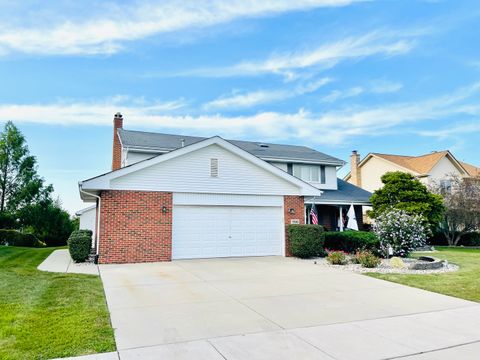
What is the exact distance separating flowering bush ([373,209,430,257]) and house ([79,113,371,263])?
11.2 ft

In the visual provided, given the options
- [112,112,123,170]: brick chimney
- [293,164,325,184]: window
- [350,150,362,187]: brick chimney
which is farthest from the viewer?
[350,150,362,187]: brick chimney

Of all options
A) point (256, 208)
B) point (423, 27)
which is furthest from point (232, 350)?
point (423, 27)

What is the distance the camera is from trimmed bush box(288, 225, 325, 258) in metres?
14.8

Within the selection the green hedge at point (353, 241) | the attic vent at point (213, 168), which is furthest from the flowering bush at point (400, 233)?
the attic vent at point (213, 168)

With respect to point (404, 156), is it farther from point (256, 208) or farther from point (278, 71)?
point (256, 208)

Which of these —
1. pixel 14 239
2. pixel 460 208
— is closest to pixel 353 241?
pixel 460 208

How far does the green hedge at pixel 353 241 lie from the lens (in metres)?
15.5

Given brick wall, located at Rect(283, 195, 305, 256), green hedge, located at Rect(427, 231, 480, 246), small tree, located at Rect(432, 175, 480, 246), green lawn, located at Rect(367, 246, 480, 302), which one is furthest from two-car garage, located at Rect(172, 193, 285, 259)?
green hedge, located at Rect(427, 231, 480, 246)

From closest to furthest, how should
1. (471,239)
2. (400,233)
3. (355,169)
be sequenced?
(400,233) < (471,239) < (355,169)

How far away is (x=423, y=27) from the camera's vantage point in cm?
1439

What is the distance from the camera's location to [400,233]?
556 inches

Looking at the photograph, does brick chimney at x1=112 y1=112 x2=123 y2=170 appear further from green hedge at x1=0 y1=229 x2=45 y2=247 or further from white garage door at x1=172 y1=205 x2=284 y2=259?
Answer: green hedge at x1=0 y1=229 x2=45 y2=247

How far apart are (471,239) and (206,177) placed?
22.0 metres

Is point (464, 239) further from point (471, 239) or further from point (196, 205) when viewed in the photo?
point (196, 205)
